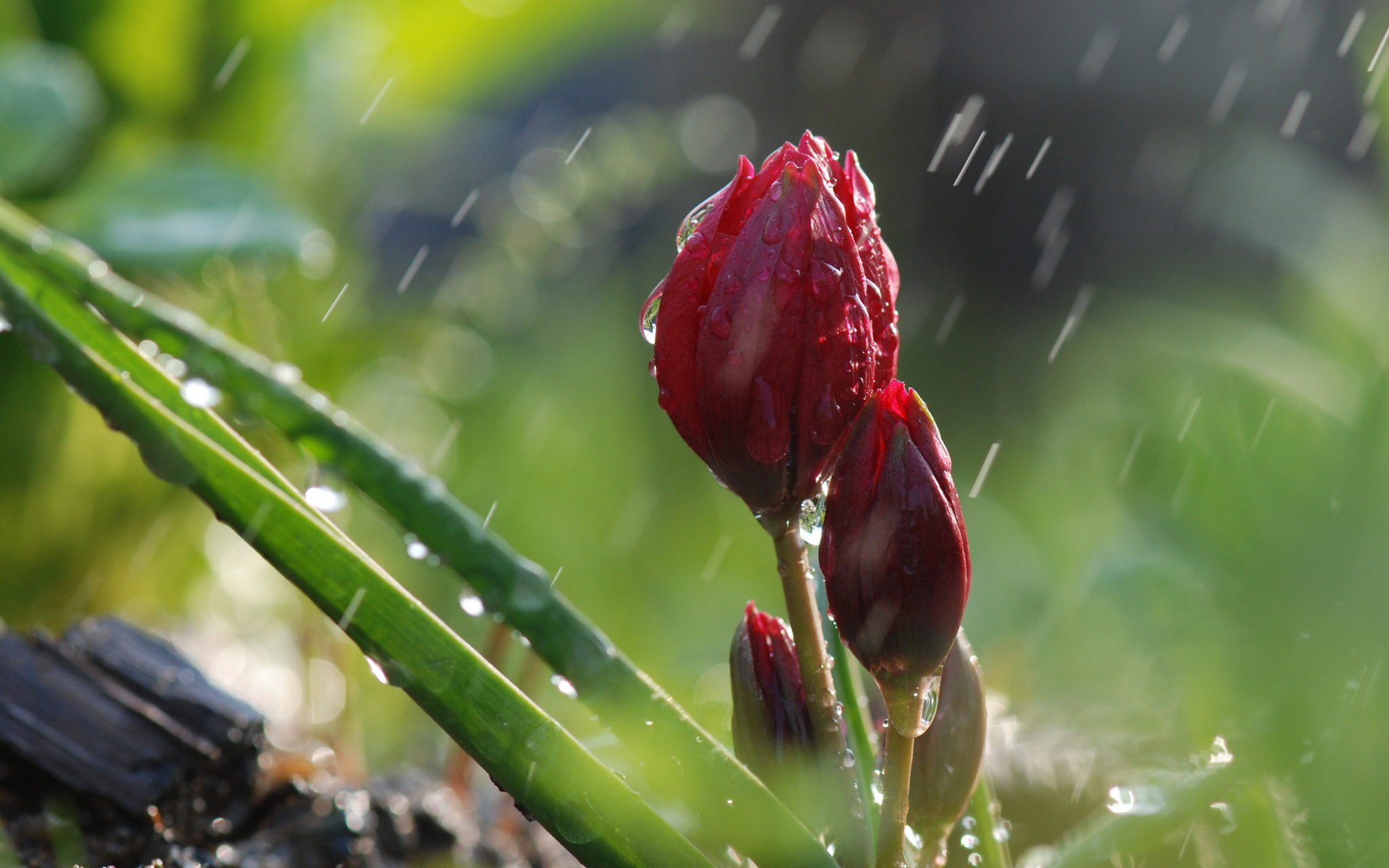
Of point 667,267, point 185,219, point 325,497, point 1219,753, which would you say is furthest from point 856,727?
point 667,267

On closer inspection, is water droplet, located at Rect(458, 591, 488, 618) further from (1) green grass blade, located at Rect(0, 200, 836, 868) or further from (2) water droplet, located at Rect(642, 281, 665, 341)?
(2) water droplet, located at Rect(642, 281, 665, 341)

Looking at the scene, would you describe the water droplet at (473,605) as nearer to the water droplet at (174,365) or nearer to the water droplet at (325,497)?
the water droplet at (325,497)

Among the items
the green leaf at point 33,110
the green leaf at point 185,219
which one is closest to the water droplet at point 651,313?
the green leaf at point 185,219

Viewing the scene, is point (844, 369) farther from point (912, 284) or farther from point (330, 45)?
point (912, 284)

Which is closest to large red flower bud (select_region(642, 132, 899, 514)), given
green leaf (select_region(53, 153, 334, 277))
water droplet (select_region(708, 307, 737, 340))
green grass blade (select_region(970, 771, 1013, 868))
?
water droplet (select_region(708, 307, 737, 340))

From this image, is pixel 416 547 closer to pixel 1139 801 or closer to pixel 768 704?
pixel 768 704

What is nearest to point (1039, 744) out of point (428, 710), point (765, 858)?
point (765, 858)

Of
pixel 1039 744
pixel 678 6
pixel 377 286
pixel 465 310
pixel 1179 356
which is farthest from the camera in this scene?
pixel 678 6
